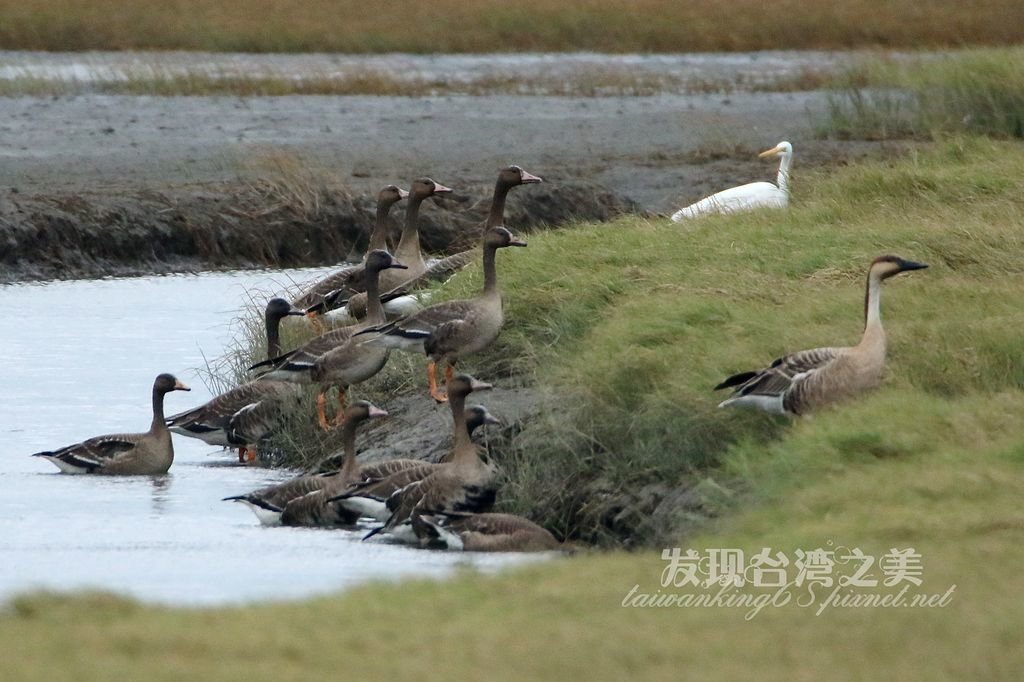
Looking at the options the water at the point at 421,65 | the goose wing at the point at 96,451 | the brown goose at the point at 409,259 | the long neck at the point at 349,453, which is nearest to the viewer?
the long neck at the point at 349,453

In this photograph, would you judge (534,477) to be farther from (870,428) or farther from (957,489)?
(957,489)

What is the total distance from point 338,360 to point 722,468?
329cm

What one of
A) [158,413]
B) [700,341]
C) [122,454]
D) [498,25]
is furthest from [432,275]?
[498,25]

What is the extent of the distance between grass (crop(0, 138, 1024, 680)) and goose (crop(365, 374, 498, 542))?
28 centimetres

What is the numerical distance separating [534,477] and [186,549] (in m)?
1.89

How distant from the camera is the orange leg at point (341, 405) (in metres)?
11.8

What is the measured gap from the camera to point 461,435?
9805mm

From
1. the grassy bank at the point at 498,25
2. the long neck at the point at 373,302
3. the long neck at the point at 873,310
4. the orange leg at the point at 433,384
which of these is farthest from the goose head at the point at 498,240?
the grassy bank at the point at 498,25

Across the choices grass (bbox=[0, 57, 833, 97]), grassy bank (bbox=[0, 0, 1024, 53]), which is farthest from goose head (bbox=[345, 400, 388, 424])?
grassy bank (bbox=[0, 0, 1024, 53])

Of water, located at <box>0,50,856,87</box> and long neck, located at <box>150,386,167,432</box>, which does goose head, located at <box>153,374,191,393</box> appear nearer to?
long neck, located at <box>150,386,167,432</box>

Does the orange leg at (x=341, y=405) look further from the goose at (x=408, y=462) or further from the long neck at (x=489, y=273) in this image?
the long neck at (x=489, y=273)

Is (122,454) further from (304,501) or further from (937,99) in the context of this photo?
(937,99)

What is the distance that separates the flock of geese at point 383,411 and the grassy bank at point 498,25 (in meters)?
29.6

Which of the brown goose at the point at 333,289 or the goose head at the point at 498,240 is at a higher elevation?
the goose head at the point at 498,240
